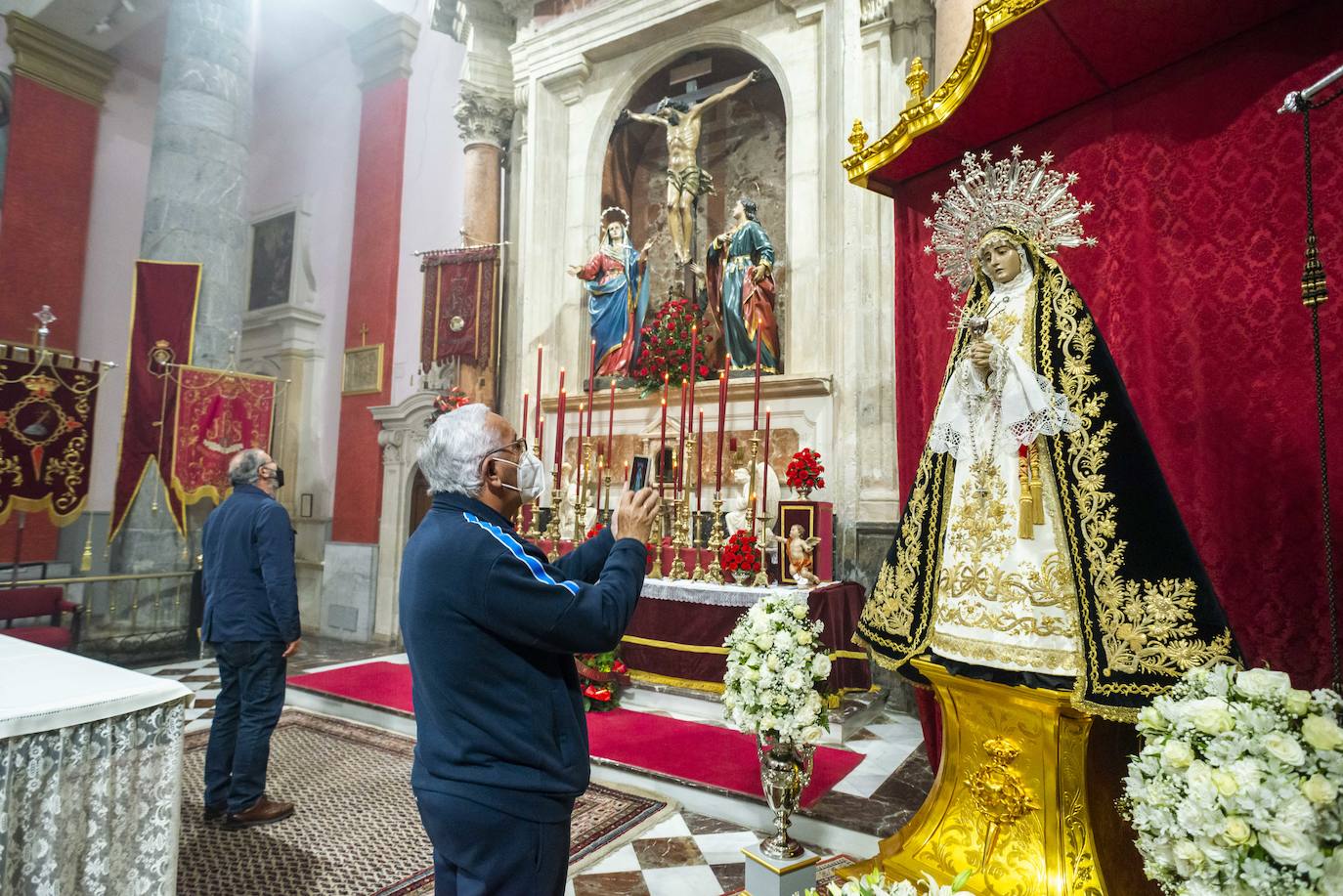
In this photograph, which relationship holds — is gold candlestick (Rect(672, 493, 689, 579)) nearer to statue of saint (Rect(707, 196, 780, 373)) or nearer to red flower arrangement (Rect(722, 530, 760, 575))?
red flower arrangement (Rect(722, 530, 760, 575))

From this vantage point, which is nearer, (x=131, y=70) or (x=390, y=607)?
(x=390, y=607)

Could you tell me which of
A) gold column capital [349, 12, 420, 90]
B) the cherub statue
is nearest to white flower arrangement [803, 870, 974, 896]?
the cherub statue

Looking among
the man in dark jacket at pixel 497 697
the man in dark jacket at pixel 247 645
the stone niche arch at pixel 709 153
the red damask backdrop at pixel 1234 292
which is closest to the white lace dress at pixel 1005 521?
the red damask backdrop at pixel 1234 292

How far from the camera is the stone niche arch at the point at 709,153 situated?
7.60 meters

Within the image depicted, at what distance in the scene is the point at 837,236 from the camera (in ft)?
21.4

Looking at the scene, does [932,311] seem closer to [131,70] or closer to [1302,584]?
[1302,584]

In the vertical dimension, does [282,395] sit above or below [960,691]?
above

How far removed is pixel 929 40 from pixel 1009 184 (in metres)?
4.63

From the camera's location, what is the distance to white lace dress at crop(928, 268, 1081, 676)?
2264mm

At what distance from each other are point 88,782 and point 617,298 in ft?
20.8

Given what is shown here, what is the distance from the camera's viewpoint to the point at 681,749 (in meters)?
4.38

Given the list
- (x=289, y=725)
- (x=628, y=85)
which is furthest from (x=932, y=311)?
(x=628, y=85)

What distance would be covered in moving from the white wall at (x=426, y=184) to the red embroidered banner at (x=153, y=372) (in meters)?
2.63

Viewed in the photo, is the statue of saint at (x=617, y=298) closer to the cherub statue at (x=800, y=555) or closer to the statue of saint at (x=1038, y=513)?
the cherub statue at (x=800, y=555)
